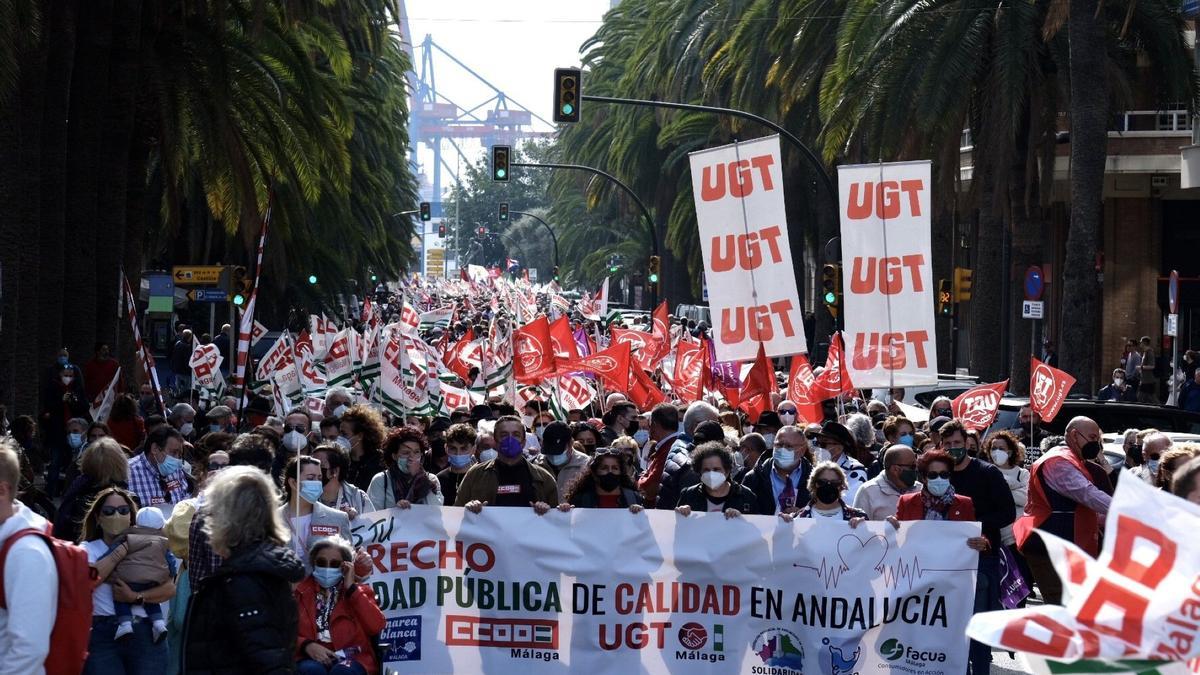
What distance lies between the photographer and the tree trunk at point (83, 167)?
21.3 metres

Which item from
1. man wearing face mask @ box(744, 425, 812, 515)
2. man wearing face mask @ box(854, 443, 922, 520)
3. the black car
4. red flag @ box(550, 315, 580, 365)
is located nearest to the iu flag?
the black car

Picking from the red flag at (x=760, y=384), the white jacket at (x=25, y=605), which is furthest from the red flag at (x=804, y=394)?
the white jacket at (x=25, y=605)

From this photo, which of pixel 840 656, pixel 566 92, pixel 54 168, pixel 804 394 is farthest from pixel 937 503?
pixel 566 92

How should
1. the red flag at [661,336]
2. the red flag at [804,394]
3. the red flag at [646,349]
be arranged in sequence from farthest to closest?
the red flag at [661,336] → the red flag at [646,349] → the red flag at [804,394]

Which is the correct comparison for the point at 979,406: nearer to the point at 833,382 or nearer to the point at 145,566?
the point at 833,382

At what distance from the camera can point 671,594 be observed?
9484 millimetres

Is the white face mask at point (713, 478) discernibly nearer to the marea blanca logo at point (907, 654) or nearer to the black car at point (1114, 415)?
the marea blanca logo at point (907, 654)

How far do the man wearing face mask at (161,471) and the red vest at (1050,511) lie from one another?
15.7ft

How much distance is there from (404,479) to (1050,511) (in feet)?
11.7

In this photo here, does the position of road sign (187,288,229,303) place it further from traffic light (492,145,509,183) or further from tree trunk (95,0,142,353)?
traffic light (492,145,509,183)

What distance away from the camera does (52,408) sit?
1916 cm

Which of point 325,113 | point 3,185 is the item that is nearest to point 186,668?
point 3,185

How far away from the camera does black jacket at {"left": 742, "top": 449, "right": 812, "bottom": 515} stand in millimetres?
10422

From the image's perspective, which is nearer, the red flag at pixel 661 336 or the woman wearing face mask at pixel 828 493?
the woman wearing face mask at pixel 828 493
